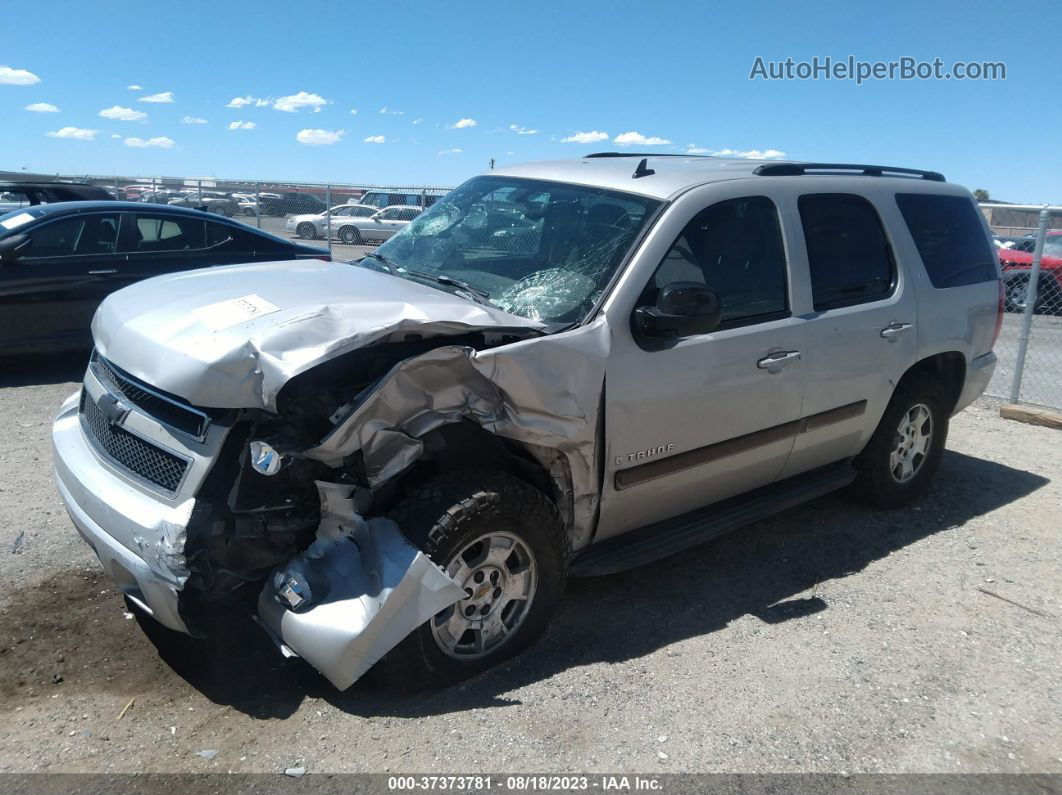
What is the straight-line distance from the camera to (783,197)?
4352 millimetres

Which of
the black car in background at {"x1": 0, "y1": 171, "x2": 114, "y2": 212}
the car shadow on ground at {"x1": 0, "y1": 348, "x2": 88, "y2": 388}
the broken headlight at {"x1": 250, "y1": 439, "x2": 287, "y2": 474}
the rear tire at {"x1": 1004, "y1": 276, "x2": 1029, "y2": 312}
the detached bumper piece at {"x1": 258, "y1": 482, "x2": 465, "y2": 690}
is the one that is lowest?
Answer: the car shadow on ground at {"x1": 0, "y1": 348, "x2": 88, "y2": 388}

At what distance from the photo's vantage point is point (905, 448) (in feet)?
17.6

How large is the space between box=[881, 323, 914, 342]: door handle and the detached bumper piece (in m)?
3.01

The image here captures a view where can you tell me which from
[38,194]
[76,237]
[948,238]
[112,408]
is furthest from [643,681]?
[38,194]

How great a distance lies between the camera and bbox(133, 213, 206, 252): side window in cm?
827

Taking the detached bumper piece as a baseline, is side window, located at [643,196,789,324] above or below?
above

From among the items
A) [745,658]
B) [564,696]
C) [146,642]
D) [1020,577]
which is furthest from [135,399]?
[1020,577]

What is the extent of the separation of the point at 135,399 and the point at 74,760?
1267 mm

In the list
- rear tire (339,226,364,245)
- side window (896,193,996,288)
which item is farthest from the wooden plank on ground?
rear tire (339,226,364,245)

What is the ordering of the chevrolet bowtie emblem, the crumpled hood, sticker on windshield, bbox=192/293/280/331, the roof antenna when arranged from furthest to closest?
the roof antenna
the chevrolet bowtie emblem
sticker on windshield, bbox=192/293/280/331
the crumpled hood

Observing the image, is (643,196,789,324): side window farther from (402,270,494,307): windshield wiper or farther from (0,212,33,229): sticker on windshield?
(0,212,33,229): sticker on windshield

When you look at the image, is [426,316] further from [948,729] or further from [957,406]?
[957,406]

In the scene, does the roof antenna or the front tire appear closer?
the front tire

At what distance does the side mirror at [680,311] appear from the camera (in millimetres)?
3539
